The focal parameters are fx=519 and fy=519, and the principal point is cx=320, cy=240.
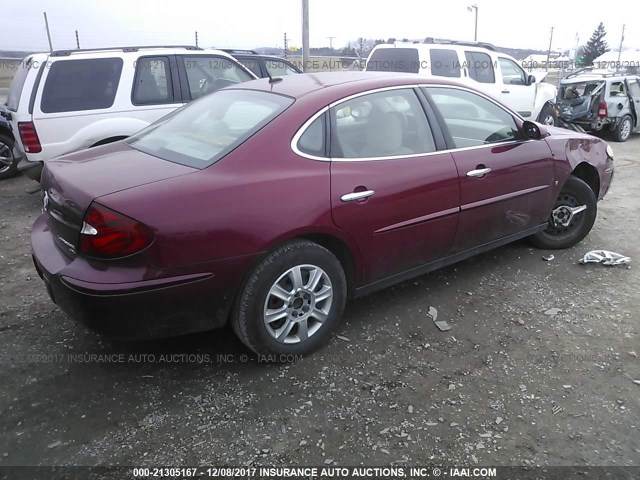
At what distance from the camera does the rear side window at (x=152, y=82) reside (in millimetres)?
6176

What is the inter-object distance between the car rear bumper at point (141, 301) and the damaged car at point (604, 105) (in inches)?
455

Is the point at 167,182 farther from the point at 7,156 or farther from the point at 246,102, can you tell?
the point at 7,156

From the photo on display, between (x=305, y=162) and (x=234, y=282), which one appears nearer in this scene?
(x=234, y=282)

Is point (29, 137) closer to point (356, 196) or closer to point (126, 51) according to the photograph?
point (126, 51)

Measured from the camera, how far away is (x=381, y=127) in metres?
3.38

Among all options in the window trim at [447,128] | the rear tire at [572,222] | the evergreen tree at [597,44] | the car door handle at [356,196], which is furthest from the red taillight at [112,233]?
the evergreen tree at [597,44]

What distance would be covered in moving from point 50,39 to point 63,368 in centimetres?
1791

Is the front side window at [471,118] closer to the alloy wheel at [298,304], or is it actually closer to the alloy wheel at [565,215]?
the alloy wheel at [565,215]

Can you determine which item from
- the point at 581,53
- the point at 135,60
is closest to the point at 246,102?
the point at 135,60

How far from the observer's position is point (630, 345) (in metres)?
3.30

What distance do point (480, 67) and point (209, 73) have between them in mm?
5860

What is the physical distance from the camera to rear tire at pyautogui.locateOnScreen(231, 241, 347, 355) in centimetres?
281

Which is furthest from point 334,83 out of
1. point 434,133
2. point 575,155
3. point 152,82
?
point 152,82

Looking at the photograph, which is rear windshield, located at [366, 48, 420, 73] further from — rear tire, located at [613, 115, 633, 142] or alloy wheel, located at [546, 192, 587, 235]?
alloy wheel, located at [546, 192, 587, 235]
